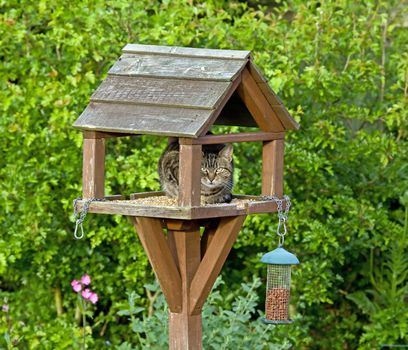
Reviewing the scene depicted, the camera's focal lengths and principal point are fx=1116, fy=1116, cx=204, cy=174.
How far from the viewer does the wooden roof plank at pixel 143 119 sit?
4.18 meters

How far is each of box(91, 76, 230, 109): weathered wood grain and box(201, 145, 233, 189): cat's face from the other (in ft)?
1.07

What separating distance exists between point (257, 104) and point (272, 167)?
1.00 feet

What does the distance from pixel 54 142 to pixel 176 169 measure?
86.3 inches

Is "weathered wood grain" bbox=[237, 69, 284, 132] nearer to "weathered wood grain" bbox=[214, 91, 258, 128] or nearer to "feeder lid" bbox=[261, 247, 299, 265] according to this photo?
"weathered wood grain" bbox=[214, 91, 258, 128]

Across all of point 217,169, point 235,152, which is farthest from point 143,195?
point 235,152

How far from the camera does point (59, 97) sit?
658 centimetres

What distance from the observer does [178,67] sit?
4508 millimetres

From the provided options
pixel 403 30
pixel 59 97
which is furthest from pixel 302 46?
pixel 59 97

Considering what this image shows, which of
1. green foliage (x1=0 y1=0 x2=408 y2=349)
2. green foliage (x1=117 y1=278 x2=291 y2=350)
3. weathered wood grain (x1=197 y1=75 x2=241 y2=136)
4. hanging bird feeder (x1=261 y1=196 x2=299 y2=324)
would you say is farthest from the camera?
green foliage (x1=0 y1=0 x2=408 y2=349)

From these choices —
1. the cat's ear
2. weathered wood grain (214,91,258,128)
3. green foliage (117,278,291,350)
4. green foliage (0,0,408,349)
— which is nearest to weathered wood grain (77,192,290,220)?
the cat's ear

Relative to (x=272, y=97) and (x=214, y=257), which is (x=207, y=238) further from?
(x=272, y=97)

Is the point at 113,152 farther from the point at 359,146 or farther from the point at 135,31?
the point at 359,146

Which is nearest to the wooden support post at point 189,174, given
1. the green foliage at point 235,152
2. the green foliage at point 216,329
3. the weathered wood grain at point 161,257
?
the weathered wood grain at point 161,257

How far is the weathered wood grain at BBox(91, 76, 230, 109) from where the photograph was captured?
4.29 metres
